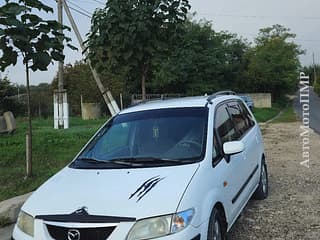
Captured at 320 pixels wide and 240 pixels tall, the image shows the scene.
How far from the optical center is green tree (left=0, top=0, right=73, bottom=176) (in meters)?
6.02

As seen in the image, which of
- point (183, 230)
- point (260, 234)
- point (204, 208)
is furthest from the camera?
point (260, 234)

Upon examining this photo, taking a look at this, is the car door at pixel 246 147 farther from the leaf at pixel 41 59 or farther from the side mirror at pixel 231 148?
the leaf at pixel 41 59

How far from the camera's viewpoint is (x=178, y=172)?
3.78 m

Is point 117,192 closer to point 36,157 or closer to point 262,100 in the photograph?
point 36,157

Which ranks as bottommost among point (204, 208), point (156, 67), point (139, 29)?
point (204, 208)

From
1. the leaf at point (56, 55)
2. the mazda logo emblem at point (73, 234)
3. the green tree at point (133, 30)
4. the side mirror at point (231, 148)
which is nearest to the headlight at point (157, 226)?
the mazda logo emblem at point (73, 234)

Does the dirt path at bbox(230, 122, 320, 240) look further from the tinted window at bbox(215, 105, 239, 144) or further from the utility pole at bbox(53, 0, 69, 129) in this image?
the utility pole at bbox(53, 0, 69, 129)

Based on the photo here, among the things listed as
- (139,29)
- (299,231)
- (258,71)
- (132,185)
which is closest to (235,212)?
(299,231)

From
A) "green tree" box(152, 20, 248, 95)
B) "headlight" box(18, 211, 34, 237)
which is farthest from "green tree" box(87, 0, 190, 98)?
"green tree" box(152, 20, 248, 95)

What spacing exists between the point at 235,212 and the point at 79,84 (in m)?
23.1

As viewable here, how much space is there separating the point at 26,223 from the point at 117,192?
2.66ft

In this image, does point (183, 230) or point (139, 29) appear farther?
point (139, 29)

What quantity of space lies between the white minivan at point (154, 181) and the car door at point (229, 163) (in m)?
0.01

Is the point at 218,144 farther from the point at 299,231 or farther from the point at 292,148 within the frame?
the point at 292,148
